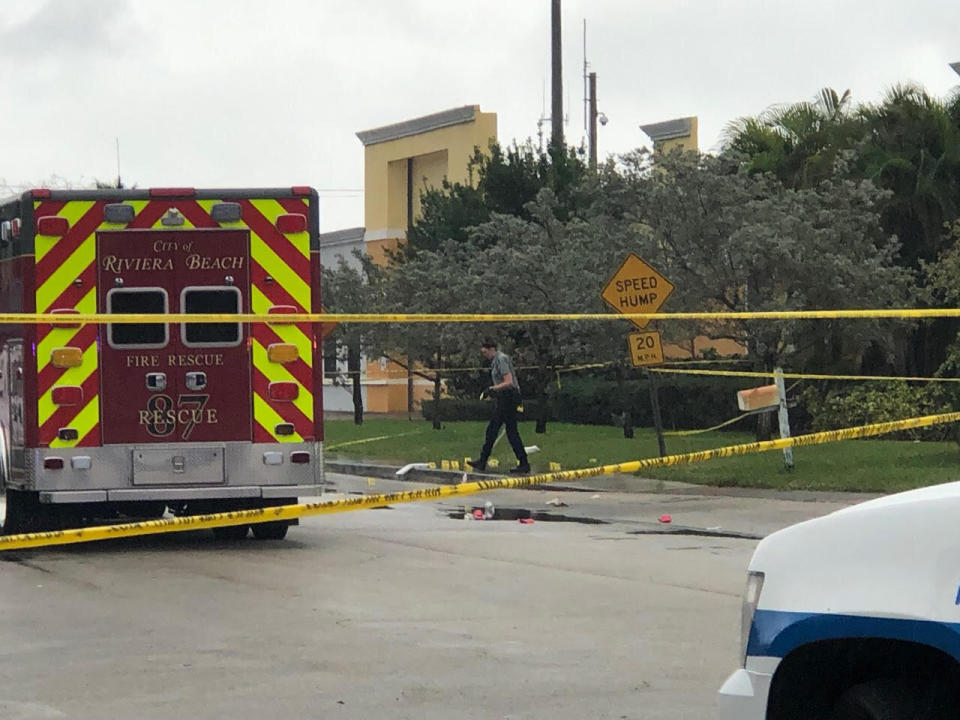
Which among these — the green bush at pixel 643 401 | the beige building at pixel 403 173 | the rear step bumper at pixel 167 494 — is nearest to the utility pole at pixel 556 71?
the beige building at pixel 403 173

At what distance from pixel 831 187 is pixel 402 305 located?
37.8 ft

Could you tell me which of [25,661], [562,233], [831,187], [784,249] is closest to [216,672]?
[25,661]

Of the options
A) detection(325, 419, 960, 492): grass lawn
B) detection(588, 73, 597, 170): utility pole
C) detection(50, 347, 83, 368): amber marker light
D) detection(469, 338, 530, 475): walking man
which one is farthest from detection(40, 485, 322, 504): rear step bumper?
detection(588, 73, 597, 170): utility pole

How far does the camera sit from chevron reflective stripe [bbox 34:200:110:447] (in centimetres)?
1336

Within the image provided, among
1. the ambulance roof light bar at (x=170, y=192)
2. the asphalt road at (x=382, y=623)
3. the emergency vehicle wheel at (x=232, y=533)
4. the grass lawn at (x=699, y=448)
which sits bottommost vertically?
the asphalt road at (x=382, y=623)

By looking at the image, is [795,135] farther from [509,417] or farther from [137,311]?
[137,311]

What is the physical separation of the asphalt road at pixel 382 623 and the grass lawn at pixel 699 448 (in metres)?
3.34

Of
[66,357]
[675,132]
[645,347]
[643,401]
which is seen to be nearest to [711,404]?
[643,401]

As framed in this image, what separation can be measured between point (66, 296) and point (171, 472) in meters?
1.54

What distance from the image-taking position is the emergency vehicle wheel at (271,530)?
1435cm

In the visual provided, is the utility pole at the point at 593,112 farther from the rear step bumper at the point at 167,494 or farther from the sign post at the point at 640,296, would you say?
the rear step bumper at the point at 167,494

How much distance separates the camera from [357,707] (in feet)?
24.2

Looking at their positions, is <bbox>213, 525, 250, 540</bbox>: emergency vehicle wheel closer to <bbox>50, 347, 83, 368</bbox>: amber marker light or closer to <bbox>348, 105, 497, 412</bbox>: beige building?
<bbox>50, 347, 83, 368</bbox>: amber marker light

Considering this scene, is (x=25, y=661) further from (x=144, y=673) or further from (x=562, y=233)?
(x=562, y=233)
